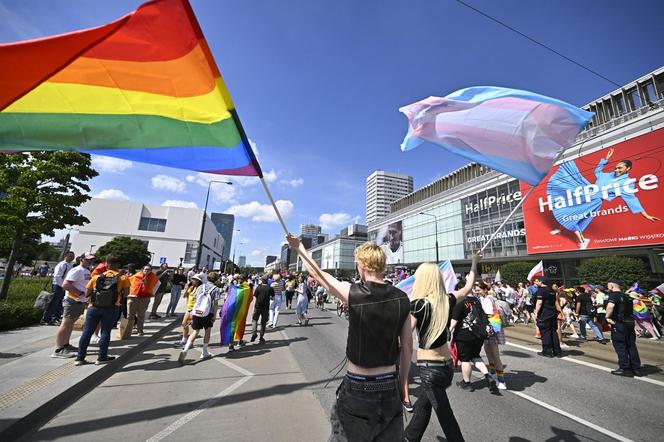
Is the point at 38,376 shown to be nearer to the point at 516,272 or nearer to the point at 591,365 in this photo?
the point at 591,365

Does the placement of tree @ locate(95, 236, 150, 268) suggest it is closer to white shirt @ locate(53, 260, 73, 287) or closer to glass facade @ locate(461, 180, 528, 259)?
white shirt @ locate(53, 260, 73, 287)

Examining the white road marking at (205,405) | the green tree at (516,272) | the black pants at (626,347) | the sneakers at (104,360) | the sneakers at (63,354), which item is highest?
the green tree at (516,272)

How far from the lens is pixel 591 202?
1133 inches

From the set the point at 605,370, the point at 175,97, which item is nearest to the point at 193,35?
the point at 175,97

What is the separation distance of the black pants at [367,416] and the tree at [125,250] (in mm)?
60913

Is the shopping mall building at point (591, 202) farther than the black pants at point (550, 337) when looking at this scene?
Yes

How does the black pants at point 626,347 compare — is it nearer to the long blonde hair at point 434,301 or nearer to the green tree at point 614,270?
the long blonde hair at point 434,301

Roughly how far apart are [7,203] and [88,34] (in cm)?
1435

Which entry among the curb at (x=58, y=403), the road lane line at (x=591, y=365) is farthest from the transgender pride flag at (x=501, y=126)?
the curb at (x=58, y=403)

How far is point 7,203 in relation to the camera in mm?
11562

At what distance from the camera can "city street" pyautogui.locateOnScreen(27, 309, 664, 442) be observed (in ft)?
11.5

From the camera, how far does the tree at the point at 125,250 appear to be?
51.4m

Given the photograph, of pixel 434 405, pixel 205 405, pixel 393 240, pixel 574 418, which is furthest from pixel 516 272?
pixel 205 405

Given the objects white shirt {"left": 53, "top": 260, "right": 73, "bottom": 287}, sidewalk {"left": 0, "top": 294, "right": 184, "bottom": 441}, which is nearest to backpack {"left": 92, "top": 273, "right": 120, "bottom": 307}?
sidewalk {"left": 0, "top": 294, "right": 184, "bottom": 441}
